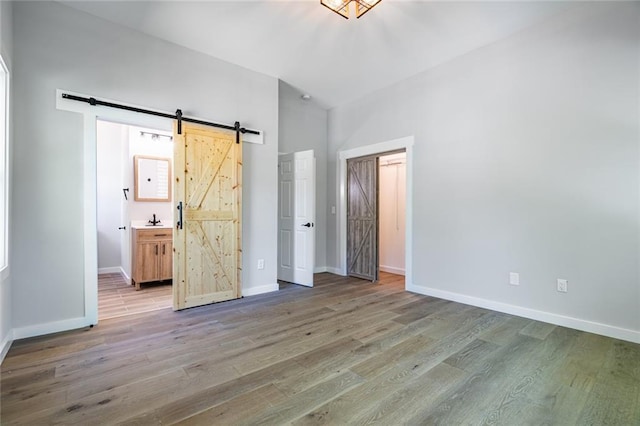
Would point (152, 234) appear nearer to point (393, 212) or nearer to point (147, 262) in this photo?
point (147, 262)

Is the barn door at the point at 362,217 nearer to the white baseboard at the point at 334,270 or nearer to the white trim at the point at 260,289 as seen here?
the white baseboard at the point at 334,270

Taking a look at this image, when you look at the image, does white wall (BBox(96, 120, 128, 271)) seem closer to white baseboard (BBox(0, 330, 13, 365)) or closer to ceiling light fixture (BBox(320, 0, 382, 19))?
white baseboard (BBox(0, 330, 13, 365))

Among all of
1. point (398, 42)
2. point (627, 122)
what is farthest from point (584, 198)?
point (398, 42)

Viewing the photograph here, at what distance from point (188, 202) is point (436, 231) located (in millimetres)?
3217

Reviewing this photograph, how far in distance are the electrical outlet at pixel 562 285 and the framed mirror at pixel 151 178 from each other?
18.7 feet

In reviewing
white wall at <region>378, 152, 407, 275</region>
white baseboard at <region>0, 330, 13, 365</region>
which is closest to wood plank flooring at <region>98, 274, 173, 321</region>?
white baseboard at <region>0, 330, 13, 365</region>

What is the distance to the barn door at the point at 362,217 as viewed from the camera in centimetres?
492

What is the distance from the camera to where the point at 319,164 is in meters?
5.64

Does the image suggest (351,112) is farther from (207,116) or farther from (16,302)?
(16,302)

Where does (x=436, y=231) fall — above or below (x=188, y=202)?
below

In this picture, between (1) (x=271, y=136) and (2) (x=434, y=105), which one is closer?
(2) (x=434, y=105)

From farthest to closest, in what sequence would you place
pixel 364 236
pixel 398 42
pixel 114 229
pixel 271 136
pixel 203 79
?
pixel 114 229 < pixel 364 236 < pixel 271 136 < pixel 203 79 < pixel 398 42

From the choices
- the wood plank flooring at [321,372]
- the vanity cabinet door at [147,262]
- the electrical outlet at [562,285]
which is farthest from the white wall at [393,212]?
A: the vanity cabinet door at [147,262]

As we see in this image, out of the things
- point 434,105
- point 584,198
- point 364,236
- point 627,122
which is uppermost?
point 434,105
